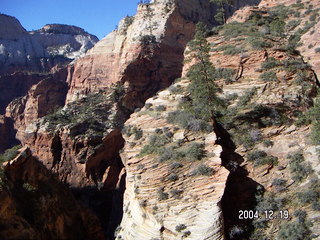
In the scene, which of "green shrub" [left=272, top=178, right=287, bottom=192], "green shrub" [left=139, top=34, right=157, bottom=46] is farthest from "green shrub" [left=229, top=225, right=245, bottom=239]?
"green shrub" [left=139, top=34, right=157, bottom=46]

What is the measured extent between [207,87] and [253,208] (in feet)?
37.1

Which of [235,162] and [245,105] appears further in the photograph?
[245,105]

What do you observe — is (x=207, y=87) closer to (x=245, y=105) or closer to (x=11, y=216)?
(x=245, y=105)

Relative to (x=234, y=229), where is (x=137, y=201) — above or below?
above

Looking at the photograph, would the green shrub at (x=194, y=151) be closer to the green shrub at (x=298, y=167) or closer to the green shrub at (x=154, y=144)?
the green shrub at (x=154, y=144)

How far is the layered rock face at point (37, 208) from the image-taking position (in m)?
17.5

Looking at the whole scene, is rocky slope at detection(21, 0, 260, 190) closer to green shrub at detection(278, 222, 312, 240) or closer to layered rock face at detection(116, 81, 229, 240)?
layered rock face at detection(116, 81, 229, 240)

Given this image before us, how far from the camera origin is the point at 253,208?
2089 centimetres

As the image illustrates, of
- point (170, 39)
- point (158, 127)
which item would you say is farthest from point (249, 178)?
point (170, 39)

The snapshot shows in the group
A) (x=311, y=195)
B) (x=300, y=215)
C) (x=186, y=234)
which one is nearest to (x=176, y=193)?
(x=186, y=234)

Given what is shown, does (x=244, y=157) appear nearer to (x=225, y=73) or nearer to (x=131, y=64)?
(x=225, y=73)

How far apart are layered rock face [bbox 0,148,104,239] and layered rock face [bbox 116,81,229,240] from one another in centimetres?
390

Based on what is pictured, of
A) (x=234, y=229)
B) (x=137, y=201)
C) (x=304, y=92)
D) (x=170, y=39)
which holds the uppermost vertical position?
(x=170, y=39)

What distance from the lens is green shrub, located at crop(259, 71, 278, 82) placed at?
2905cm
